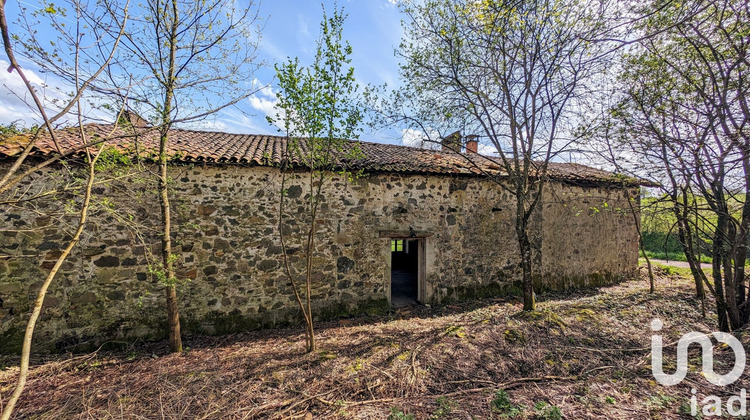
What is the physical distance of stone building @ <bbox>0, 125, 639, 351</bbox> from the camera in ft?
13.8

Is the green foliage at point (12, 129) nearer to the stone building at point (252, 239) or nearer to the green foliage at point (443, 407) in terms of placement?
the stone building at point (252, 239)

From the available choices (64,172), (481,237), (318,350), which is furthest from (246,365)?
(481,237)

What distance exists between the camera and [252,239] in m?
5.15

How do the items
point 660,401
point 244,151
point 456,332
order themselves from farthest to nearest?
point 244,151, point 456,332, point 660,401

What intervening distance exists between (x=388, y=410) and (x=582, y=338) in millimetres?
3251

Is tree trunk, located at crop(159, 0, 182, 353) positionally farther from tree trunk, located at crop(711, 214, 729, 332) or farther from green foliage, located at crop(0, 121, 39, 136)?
tree trunk, located at crop(711, 214, 729, 332)

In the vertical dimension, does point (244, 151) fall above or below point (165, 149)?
above

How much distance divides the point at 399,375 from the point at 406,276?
635 cm

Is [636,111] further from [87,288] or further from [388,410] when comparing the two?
[87,288]

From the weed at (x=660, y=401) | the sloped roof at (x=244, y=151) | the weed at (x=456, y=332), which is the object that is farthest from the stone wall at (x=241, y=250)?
the weed at (x=660, y=401)

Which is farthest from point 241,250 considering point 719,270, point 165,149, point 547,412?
point 719,270

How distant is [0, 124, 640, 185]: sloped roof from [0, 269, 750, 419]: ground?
2.80 m
